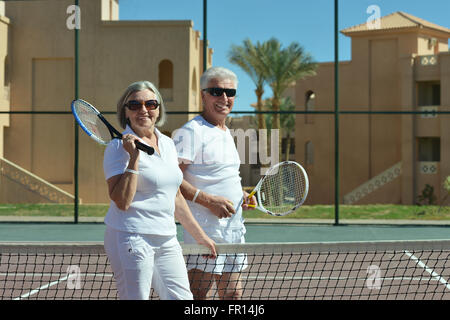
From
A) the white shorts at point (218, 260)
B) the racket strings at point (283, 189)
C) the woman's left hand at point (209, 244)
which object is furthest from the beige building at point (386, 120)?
the woman's left hand at point (209, 244)

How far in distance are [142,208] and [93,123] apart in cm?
69

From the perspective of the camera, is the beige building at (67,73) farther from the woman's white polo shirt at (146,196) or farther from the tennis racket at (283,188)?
the woman's white polo shirt at (146,196)

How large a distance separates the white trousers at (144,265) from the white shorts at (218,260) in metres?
0.55

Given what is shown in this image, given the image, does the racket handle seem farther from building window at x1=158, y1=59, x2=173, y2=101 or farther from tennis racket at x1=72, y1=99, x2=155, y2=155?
building window at x1=158, y1=59, x2=173, y2=101

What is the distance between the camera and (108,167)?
3021 millimetres

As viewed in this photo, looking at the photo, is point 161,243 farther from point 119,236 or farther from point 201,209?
point 201,209

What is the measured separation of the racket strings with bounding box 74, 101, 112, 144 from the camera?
336 cm

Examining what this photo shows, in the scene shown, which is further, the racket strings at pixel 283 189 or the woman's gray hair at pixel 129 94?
the racket strings at pixel 283 189

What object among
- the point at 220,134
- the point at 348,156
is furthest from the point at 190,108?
the point at 220,134

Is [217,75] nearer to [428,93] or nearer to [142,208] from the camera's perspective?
[142,208]

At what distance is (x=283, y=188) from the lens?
211 inches

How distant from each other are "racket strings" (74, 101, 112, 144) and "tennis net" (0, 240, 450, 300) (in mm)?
582

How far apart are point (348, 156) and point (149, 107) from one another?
3084cm

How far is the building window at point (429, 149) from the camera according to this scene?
3228 cm
